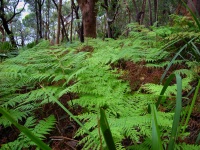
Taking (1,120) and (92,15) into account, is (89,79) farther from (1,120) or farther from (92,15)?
(92,15)

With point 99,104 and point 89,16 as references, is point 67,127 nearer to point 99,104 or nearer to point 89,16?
point 99,104

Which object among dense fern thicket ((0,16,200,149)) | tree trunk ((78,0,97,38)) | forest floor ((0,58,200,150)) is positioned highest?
tree trunk ((78,0,97,38))

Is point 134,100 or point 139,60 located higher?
point 139,60

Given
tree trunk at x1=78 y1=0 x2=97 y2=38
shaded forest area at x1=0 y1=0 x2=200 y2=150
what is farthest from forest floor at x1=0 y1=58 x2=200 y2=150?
tree trunk at x1=78 y1=0 x2=97 y2=38

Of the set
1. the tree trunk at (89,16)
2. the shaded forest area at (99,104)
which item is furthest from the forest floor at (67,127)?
the tree trunk at (89,16)

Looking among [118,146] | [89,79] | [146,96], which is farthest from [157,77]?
[118,146]

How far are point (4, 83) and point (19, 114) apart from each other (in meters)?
0.60

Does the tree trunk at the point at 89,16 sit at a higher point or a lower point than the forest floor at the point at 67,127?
higher

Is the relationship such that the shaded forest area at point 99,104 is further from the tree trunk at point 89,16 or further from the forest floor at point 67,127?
the tree trunk at point 89,16

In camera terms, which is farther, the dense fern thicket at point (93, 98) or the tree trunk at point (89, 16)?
the tree trunk at point (89, 16)

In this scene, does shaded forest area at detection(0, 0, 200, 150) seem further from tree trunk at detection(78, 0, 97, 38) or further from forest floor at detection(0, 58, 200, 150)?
tree trunk at detection(78, 0, 97, 38)

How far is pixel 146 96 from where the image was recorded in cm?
153

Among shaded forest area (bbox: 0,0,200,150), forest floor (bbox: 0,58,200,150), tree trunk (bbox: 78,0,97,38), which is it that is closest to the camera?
shaded forest area (bbox: 0,0,200,150)

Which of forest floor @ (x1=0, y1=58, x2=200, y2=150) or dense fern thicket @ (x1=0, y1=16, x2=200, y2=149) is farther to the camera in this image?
forest floor @ (x1=0, y1=58, x2=200, y2=150)
